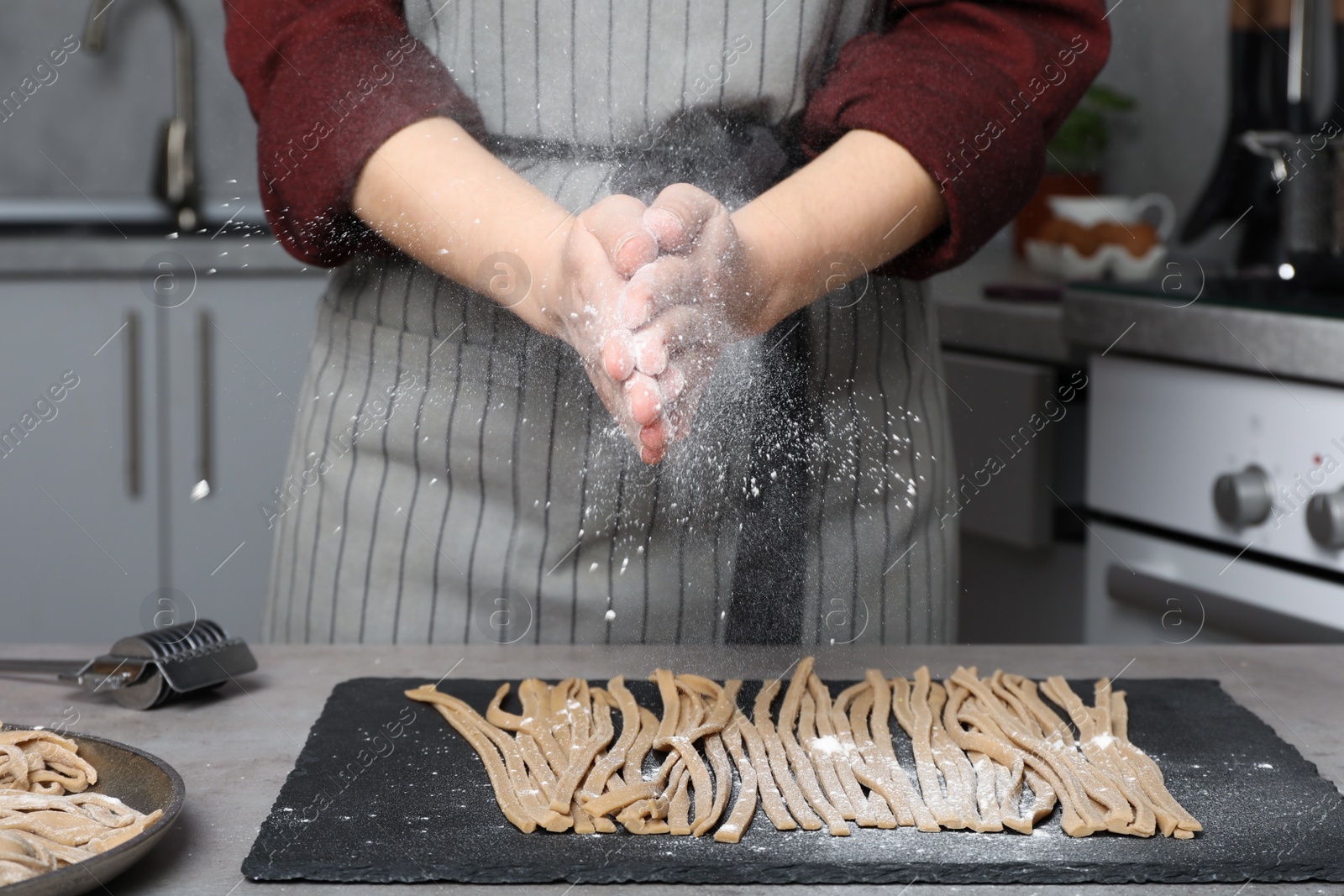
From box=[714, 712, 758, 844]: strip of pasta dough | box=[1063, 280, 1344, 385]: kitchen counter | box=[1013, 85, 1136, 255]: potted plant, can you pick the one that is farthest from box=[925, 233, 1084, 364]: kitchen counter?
box=[714, 712, 758, 844]: strip of pasta dough

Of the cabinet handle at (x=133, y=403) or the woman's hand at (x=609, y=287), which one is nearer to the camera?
the woman's hand at (x=609, y=287)

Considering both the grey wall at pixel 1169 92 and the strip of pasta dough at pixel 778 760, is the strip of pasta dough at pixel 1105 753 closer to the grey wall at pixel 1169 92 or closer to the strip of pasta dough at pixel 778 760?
the strip of pasta dough at pixel 778 760

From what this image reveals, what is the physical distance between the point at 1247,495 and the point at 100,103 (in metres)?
1.26

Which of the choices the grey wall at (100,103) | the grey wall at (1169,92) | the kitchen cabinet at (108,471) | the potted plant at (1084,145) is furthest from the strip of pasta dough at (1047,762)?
the grey wall at (100,103)

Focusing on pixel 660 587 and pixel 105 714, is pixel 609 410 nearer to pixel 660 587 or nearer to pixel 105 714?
pixel 660 587

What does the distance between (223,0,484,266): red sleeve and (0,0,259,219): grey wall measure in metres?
0.88

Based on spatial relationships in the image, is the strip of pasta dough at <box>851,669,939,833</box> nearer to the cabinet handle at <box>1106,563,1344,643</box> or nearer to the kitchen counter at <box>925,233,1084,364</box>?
the kitchen counter at <box>925,233,1084,364</box>

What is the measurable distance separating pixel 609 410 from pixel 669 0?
7.3 inches

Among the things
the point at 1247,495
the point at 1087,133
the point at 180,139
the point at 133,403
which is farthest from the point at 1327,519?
the point at 180,139

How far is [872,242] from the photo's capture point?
55 cm

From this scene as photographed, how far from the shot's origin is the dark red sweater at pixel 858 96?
21.5 inches

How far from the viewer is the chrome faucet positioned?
1427 mm

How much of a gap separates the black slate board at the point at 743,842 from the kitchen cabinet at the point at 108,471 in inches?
26.4

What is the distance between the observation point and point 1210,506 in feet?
2.98
